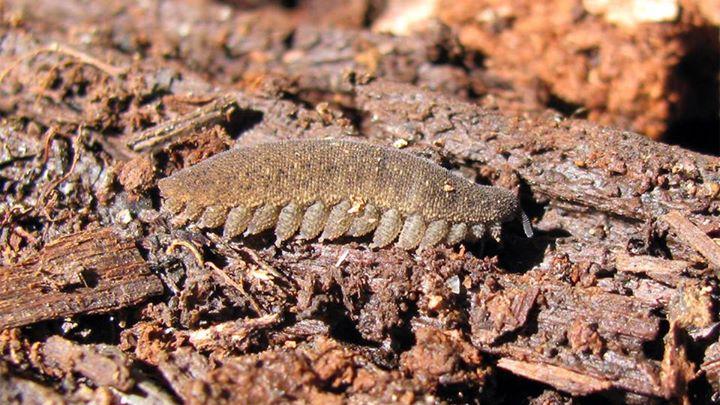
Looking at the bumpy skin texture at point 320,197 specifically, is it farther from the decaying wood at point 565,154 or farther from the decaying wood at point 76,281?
the decaying wood at point 565,154

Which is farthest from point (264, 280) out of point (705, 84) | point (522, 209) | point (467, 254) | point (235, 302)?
point (705, 84)

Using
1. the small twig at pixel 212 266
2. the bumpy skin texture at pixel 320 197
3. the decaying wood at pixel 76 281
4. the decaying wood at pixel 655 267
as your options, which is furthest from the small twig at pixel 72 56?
the decaying wood at pixel 655 267

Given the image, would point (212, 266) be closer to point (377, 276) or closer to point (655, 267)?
point (377, 276)

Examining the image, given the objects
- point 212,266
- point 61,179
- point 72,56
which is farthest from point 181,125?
point 72,56

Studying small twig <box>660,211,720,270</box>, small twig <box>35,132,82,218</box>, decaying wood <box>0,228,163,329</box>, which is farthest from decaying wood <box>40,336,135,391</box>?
small twig <box>660,211,720,270</box>

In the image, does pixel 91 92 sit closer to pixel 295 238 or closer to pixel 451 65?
pixel 295 238
